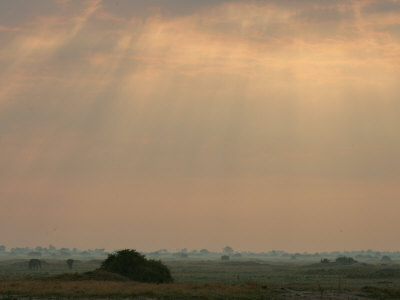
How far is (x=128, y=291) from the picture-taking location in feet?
163

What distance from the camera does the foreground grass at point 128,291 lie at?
157 feet

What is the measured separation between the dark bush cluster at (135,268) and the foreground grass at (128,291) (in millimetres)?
11076

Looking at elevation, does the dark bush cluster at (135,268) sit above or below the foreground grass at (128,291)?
above

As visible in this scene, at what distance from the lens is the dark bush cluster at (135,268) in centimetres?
6650

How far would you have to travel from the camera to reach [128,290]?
50.3 metres

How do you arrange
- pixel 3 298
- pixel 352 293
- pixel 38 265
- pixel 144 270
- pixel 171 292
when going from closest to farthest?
1. pixel 3 298
2. pixel 171 292
3. pixel 352 293
4. pixel 144 270
5. pixel 38 265

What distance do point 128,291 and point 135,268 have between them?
60.6 feet

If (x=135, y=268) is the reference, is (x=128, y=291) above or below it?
below

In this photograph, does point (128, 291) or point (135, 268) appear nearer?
point (128, 291)

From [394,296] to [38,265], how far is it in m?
139

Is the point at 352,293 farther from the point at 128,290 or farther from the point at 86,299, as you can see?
the point at 86,299

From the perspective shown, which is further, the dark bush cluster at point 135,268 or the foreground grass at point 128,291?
the dark bush cluster at point 135,268

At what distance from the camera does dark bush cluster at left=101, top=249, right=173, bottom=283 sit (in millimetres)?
66500

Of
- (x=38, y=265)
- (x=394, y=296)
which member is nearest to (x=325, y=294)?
(x=394, y=296)
